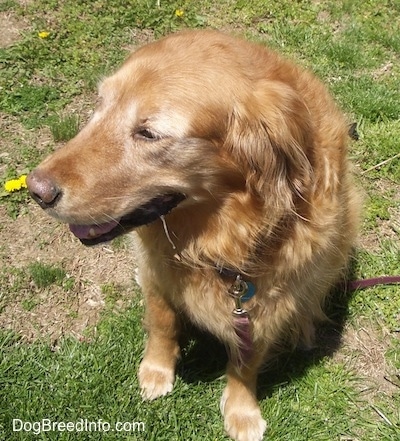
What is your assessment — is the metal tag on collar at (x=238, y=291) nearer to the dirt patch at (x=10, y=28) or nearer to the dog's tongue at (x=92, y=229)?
the dog's tongue at (x=92, y=229)

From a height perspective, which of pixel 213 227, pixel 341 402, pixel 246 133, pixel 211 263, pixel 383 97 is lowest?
pixel 341 402

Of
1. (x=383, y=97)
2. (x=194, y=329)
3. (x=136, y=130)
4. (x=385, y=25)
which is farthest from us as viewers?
(x=385, y=25)

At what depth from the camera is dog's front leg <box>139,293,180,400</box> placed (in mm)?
2926

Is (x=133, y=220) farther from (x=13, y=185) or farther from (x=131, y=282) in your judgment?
(x=13, y=185)

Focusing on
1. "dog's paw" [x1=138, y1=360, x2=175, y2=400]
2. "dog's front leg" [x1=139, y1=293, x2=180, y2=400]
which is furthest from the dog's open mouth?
"dog's paw" [x1=138, y1=360, x2=175, y2=400]

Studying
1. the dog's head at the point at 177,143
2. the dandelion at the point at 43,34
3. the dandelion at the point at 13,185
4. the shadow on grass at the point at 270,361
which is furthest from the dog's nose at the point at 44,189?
the dandelion at the point at 43,34

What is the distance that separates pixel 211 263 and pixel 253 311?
33 centimetres

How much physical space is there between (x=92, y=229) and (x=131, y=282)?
1.19 m

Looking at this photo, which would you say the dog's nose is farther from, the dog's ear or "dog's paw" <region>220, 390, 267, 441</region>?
"dog's paw" <region>220, 390, 267, 441</region>

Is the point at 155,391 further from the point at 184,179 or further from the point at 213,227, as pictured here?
the point at 184,179

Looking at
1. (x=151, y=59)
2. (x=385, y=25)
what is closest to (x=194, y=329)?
(x=151, y=59)

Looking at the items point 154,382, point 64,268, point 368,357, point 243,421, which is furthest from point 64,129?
point 368,357

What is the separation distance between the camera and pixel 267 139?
2.19m

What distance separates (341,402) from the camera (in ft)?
A: 10.2
